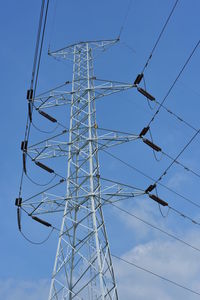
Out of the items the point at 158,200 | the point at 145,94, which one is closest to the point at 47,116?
the point at 145,94

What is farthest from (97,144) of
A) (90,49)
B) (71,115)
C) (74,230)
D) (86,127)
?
(90,49)

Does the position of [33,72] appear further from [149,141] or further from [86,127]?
[149,141]

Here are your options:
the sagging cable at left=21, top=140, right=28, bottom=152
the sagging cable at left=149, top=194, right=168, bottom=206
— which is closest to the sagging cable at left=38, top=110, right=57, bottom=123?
the sagging cable at left=21, top=140, right=28, bottom=152

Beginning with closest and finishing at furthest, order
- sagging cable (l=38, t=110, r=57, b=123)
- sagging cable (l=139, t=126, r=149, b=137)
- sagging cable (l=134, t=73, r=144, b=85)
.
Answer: sagging cable (l=139, t=126, r=149, b=137)
sagging cable (l=134, t=73, r=144, b=85)
sagging cable (l=38, t=110, r=57, b=123)

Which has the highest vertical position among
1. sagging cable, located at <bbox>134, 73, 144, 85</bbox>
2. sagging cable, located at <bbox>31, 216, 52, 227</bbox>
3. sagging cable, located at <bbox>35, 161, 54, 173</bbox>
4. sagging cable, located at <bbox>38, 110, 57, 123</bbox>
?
sagging cable, located at <bbox>38, 110, 57, 123</bbox>

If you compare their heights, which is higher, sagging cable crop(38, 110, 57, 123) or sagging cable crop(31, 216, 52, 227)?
sagging cable crop(38, 110, 57, 123)

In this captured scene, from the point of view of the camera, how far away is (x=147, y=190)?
19.3 m

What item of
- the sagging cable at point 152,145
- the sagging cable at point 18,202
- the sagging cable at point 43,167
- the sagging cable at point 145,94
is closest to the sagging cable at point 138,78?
the sagging cable at point 145,94

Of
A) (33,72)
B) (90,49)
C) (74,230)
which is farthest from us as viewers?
(90,49)

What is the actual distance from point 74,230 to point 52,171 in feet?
16.4

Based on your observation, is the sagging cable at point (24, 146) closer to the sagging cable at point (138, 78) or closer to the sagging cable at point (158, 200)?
the sagging cable at point (138, 78)

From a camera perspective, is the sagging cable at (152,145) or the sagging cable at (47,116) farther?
the sagging cable at (47,116)

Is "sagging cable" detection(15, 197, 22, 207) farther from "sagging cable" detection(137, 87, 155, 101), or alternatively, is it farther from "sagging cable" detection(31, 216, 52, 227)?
"sagging cable" detection(137, 87, 155, 101)

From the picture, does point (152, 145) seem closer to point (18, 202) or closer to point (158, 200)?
point (158, 200)
